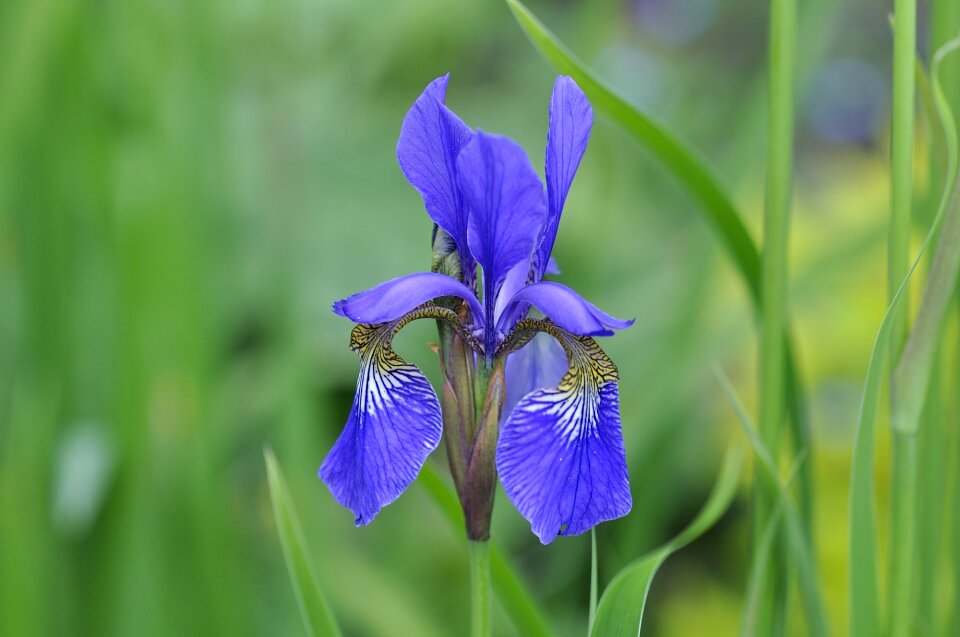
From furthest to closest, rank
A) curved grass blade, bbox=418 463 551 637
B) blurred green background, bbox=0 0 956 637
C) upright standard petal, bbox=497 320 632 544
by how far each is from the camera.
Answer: blurred green background, bbox=0 0 956 637, curved grass blade, bbox=418 463 551 637, upright standard petal, bbox=497 320 632 544

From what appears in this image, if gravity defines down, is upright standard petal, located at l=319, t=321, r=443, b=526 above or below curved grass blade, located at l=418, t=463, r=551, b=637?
above

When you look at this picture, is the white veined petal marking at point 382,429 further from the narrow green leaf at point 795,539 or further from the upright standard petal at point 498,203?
the narrow green leaf at point 795,539

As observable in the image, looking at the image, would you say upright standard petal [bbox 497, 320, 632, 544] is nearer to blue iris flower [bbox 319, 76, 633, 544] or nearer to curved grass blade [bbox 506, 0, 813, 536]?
blue iris flower [bbox 319, 76, 633, 544]

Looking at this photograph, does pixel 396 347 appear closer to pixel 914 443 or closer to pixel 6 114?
pixel 6 114

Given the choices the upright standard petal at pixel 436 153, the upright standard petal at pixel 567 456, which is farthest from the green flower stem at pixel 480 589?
the upright standard petal at pixel 436 153

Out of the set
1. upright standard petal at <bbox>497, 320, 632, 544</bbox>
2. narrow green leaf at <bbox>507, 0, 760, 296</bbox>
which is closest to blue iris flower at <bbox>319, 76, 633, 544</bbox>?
upright standard petal at <bbox>497, 320, 632, 544</bbox>

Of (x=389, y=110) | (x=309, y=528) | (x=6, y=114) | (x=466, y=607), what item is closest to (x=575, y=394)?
(x=309, y=528)
